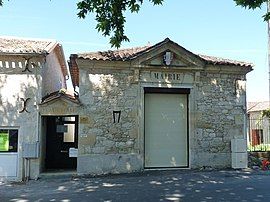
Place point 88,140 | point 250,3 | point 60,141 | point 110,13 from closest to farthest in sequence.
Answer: point 250,3, point 110,13, point 88,140, point 60,141

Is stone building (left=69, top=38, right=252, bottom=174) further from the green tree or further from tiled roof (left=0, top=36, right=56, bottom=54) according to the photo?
the green tree

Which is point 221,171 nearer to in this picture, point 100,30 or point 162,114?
point 162,114

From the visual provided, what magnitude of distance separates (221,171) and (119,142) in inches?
158

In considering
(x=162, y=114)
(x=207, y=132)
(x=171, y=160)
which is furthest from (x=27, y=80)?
(x=207, y=132)

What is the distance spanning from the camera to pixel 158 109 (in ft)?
42.5

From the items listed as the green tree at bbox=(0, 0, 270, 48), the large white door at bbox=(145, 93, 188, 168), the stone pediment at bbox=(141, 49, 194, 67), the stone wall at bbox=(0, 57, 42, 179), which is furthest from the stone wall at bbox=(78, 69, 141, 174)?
the green tree at bbox=(0, 0, 270, 48)

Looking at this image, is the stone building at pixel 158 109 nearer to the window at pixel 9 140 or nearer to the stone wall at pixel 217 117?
the stone wall at pixel 217 117

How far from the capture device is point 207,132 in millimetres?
12930

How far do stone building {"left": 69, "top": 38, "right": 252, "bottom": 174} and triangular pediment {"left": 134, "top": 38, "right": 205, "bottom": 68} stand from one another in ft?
0.13

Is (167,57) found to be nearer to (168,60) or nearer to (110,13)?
(168,60)

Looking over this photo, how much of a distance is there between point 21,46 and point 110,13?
20.5 ft

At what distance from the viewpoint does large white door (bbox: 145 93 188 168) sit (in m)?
12.8

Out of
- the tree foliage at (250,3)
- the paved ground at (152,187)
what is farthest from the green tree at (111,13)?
the paved ground at (152,187)

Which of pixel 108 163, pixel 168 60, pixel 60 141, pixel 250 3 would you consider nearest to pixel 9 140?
pixel 60 141
